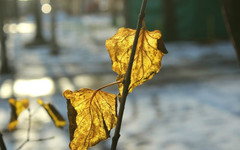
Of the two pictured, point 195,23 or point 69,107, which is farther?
point 195,23

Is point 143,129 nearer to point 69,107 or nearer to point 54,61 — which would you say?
point 69,107

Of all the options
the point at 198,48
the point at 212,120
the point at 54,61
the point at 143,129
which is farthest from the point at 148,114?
the point at 198,48

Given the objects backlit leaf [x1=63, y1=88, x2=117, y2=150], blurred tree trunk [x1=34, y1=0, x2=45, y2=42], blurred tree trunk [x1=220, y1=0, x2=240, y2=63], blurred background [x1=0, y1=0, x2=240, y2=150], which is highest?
blurred tree trunk [x1=220, y1=0, x2=240, y2=63]

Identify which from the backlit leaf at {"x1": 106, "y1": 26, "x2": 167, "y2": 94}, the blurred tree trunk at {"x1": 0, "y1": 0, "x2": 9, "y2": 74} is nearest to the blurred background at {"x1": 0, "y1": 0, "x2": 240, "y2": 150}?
the blurred tree trunk at {"x1": 0, "y1": 0, "x2": 9, "y2": 74}

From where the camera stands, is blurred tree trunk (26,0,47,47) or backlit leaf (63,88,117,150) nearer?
backlit leaf (63,88,117,150)

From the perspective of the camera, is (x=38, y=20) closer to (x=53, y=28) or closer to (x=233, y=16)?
(x=53, y=28)

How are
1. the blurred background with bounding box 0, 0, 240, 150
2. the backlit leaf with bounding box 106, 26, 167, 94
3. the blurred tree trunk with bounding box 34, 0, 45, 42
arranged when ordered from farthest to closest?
the blurred tree trunk with bounding box 34, 0, 45, 42
the blurred background with bounding box 0, 0, 240, 150
the backlit leaf with bounding box 106, 26, 167, 94

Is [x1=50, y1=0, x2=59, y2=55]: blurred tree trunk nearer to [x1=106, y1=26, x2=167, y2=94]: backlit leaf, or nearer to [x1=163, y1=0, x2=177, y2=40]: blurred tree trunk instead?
[x1=163, y1=0, x2=177, y2=40]: blurred tree trunk

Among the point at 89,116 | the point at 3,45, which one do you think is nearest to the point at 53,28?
the point at 3,45
